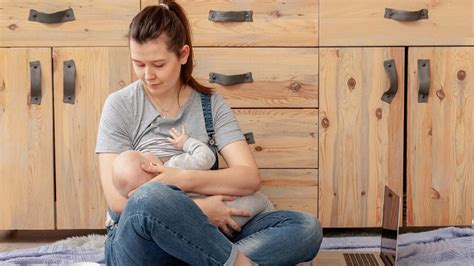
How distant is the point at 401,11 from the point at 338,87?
30cm

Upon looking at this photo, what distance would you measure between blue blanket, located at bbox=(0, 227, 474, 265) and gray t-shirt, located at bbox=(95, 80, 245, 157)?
509 millimetres

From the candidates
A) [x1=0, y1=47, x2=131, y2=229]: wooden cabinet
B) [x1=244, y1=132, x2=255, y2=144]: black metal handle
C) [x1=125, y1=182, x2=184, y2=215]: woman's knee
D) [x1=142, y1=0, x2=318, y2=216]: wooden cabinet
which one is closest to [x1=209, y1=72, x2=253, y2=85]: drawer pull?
[x1=142, y1=0, x2=318, y2=216]: wooden cabinet

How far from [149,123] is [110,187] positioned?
197 millimetres

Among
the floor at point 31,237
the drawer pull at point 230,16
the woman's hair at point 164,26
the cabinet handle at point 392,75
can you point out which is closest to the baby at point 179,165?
the woman's hair at point 164,26

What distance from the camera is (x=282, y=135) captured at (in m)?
2.47

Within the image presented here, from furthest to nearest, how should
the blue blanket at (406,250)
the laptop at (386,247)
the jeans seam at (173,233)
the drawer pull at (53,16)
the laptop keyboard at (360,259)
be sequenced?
the drawer pull at (53,16) < the blue blanket at (406,250) < the laptop keyboard at (360,259) < the laptop at (386,247) < the jeans seam at (173,233)

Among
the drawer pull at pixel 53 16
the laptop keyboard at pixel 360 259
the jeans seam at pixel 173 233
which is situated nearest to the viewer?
the jeans seam at pixel 173 233

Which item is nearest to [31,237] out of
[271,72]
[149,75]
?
[271,72]

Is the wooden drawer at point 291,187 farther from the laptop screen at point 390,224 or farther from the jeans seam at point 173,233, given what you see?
the jeans seam at point 173,233

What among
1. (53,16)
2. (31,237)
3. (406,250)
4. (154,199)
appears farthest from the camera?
(31,237)

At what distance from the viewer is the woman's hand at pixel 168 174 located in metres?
1.69

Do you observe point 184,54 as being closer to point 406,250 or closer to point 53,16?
point 53,16

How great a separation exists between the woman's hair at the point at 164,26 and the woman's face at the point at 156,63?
0.5 inches

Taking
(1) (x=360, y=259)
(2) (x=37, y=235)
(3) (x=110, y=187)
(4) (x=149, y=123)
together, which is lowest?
(2) (x=37, y=235)
